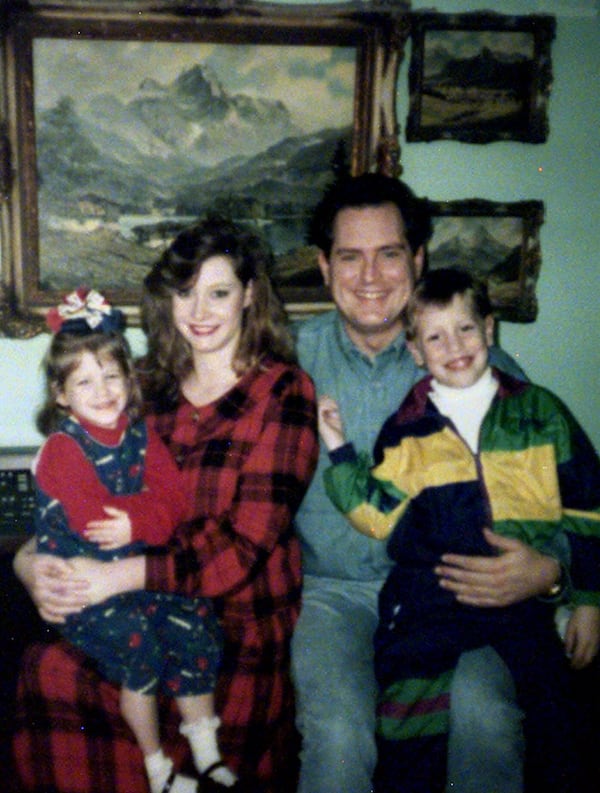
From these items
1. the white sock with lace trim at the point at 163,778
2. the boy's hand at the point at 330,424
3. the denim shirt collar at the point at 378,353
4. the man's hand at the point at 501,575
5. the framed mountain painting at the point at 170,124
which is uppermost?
the framed mountain painting at the point at 170,124

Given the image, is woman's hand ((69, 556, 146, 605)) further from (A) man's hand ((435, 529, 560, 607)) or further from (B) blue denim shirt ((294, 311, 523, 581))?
(A) man's hand ((435, 529, 560, 607))

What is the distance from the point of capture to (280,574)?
1570 millimetres

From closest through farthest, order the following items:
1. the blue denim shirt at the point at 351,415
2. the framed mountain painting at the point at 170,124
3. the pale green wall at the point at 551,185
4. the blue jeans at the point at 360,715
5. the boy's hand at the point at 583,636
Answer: the blue jeans at the point at 360,715 < the boy's hand at the point at 583,636 < the blue denim shirt at the point at 351,415 < the framed mountain painting at the point at 170,124 < the pale green wall at the point at 551,185

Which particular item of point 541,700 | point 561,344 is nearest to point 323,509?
point 541,700

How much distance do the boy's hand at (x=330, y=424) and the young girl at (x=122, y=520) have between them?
0.37 metres

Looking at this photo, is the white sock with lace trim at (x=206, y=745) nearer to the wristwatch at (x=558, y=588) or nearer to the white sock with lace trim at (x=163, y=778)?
the white sock with lace trim at (x=163, y=778)

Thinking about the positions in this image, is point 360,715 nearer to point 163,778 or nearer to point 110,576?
point 163,778

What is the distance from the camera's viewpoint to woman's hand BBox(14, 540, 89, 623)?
138 cm

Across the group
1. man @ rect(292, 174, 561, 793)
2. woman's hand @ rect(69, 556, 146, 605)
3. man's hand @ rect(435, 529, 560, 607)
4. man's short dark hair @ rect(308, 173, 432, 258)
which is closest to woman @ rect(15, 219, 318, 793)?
woman's hand @ rect(69, 556, 146, 605)

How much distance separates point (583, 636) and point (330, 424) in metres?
0.75

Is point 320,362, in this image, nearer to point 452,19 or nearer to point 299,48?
point 299,48

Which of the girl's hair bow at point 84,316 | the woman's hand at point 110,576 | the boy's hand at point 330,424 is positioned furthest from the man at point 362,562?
the girl's hair bow at point 84,316

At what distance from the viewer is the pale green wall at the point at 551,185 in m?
2.15

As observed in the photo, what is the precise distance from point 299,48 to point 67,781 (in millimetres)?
2069
